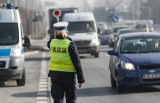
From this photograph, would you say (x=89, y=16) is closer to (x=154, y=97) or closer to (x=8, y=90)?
(x=8, y=90)

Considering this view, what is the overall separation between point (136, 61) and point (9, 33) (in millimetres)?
5463

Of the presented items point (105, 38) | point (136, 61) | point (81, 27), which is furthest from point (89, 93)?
point (105, 38)

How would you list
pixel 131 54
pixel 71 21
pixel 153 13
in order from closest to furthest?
pixel 131 54
pixel 71 21
pixel 153 13

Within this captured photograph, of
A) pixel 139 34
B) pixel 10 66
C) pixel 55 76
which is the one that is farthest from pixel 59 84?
pixel 10 66

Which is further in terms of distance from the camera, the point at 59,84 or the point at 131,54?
the point at 131,54

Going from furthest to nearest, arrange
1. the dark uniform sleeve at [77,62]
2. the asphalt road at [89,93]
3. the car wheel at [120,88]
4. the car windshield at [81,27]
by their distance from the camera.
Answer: the car windshield at [81,27]
the car wheel at [120,88]
the asphalt road at [89,93]
the dark uniform sleeve at [77,62]

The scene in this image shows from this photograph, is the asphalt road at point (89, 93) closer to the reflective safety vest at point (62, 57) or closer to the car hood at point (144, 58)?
the car hood at point (144, 58)

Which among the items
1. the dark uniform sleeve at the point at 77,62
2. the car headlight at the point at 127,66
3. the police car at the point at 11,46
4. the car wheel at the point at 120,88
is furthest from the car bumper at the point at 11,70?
the dark uniform sleeve at the point at 77,62

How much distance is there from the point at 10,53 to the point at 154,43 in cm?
438

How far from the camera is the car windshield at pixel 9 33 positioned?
2047 cm

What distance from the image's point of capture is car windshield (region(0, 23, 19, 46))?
20469 millimetres

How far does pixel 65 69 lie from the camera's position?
1038 centimetres

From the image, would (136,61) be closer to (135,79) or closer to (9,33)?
(135,79)

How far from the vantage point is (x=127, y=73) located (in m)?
16.8
